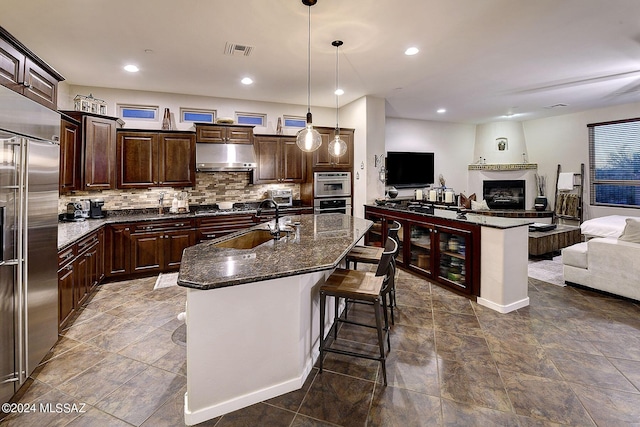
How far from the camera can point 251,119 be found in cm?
574

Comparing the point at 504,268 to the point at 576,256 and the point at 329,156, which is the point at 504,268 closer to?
the point at 576,256

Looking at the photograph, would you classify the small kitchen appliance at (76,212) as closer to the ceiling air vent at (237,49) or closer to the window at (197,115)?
the window at (197,115)

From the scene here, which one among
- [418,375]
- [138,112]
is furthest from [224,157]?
[418,375]

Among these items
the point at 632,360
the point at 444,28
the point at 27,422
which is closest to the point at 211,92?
the point at 444,28

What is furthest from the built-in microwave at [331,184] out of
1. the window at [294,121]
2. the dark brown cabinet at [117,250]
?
the dark brown cabinet at [117,250]

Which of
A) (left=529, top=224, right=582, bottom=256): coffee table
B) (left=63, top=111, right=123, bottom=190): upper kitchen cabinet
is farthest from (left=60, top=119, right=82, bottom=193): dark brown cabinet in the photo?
(left=529, top=224, right=582, bottom=256): coffee table

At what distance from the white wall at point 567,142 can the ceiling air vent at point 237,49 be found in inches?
295

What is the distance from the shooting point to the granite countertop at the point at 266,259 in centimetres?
175

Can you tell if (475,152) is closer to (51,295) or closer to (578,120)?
(578,120)

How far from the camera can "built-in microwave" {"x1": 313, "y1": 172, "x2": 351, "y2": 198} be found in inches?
223

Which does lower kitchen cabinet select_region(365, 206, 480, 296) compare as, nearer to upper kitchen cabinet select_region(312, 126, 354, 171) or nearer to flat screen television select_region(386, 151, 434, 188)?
upper kitchen cabinet select_region(312, 126, 354, 171)

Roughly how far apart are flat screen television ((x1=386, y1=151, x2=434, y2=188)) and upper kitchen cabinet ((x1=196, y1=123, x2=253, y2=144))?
335 centimetres

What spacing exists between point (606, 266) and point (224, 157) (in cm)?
545

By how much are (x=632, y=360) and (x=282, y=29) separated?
13.6 feet
